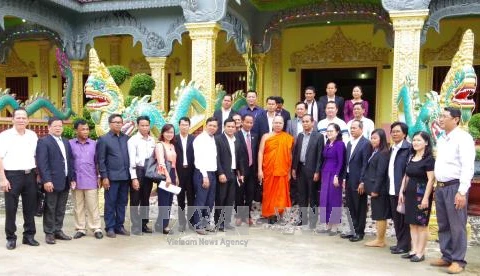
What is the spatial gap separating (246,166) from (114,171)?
1.58 metres

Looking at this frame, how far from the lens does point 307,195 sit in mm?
5656

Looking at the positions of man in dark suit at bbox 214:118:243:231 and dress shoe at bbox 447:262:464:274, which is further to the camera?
man in dark suit at bbox 214:118:243:231

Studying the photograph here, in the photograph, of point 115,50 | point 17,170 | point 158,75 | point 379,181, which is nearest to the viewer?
point 17,170

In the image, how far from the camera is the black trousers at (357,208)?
5066 mm

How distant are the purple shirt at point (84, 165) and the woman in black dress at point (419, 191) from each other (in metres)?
3.13

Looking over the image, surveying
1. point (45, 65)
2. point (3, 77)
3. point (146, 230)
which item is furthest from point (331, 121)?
point (3, 77)

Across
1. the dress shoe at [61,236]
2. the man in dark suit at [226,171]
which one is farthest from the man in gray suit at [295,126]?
the dress shoe at [61,236]

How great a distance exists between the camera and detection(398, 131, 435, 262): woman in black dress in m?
4.21

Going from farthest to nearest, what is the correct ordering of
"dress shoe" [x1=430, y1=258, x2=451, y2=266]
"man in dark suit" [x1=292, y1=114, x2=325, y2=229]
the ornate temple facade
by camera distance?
the ornate temple facade < "man in dark suit" [x1=292, y1=114, x2=325, y2=229] < "dress shoe" [x1=430, y1=258, x2=451, y2=266]

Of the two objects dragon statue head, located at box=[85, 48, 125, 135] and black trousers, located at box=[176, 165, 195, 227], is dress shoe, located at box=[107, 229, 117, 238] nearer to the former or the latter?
black trousers, located at box=[176, 165, 195, 227]

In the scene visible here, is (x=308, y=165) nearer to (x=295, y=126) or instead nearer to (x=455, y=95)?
(x=295, y=126)

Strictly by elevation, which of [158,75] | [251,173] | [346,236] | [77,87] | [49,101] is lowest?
[346,236]

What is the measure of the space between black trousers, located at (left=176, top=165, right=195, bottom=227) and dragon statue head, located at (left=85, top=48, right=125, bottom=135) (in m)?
1.73

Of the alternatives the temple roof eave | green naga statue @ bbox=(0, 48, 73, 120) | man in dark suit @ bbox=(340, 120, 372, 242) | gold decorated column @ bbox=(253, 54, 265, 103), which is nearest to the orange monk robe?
man in dark suit @ bbox=(340, 120, 372, 242)
